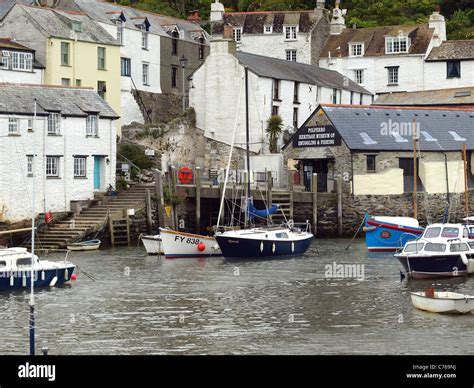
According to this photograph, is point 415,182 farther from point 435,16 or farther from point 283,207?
point 435,16

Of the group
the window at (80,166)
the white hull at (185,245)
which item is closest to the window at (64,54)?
the window at (80,166)

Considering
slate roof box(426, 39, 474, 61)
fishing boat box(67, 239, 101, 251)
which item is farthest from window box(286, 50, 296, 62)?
fishing boat box(67, 239, 101, 251)

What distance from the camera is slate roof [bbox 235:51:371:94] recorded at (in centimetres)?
7638

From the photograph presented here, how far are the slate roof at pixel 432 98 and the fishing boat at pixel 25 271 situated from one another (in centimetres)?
4605

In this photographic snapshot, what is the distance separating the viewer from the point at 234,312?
36.0 meters

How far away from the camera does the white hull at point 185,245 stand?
53375 mm

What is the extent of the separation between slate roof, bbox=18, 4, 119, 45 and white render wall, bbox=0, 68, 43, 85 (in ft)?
8.98

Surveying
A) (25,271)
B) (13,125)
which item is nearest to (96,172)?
(13,125)

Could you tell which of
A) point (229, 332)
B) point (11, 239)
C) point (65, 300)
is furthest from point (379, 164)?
point (229, 332)

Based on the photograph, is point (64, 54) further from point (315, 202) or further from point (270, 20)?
point (270, 20)

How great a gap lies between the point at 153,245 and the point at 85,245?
12.9 ft

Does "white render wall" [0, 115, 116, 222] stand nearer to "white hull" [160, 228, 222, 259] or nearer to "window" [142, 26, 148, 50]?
"white hull" [160, 228, 222, 259]

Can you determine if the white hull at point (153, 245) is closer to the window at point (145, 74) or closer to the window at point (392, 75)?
the window at point (145, 74)
